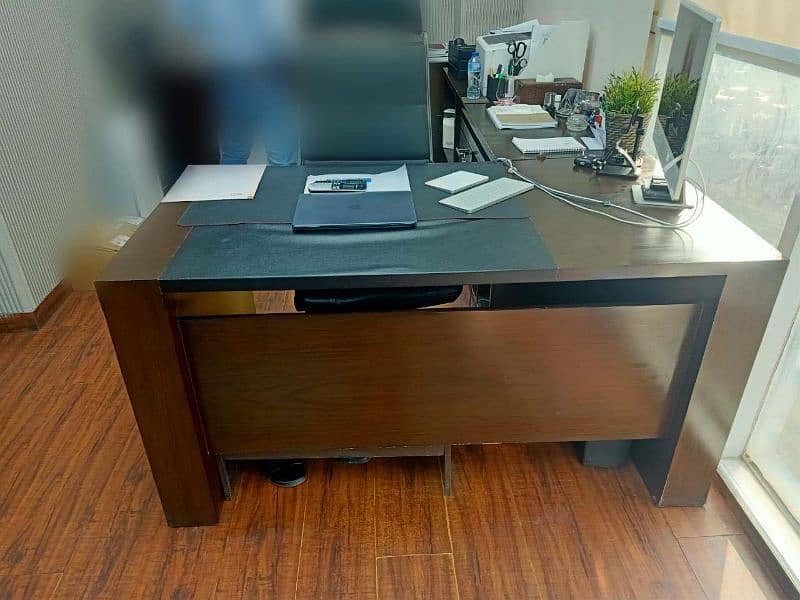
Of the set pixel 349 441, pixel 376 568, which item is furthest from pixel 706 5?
pixel 376 568

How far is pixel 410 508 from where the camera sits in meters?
1.46

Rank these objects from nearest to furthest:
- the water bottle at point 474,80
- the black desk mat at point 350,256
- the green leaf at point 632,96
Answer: the black desk mat at point 350,256
the green leaf at point 632,96
the water bottle at point 474,80

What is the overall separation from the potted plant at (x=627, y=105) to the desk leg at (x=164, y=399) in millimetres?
1280

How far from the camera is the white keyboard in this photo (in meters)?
1.36

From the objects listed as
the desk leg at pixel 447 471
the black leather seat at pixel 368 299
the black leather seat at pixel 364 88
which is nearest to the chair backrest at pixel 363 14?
the black leather seat at pixel 364 88

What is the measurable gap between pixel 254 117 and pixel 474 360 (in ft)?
3.76

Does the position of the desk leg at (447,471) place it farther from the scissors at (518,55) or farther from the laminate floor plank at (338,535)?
the scissors at (518,55)

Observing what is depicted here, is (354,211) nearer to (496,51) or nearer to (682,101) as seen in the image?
(682,101)

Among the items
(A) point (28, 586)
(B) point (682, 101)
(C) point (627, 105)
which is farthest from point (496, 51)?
(A) point (28, 586)

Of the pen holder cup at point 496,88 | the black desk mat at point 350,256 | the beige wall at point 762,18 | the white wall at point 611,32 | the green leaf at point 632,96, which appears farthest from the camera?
the pen holder cup at point 496,88

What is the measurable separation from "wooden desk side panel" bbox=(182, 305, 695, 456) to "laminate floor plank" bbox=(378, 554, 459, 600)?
0.27m

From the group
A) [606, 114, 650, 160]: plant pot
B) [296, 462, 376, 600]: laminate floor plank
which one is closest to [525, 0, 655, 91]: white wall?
[606, 114, 650, 160]: plant pot

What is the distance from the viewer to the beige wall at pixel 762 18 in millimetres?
1193

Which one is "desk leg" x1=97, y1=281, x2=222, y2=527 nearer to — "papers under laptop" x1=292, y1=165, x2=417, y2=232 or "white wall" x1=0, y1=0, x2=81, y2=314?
"papers under laptop" x1=292, y1=165, x2=417, y2=232
